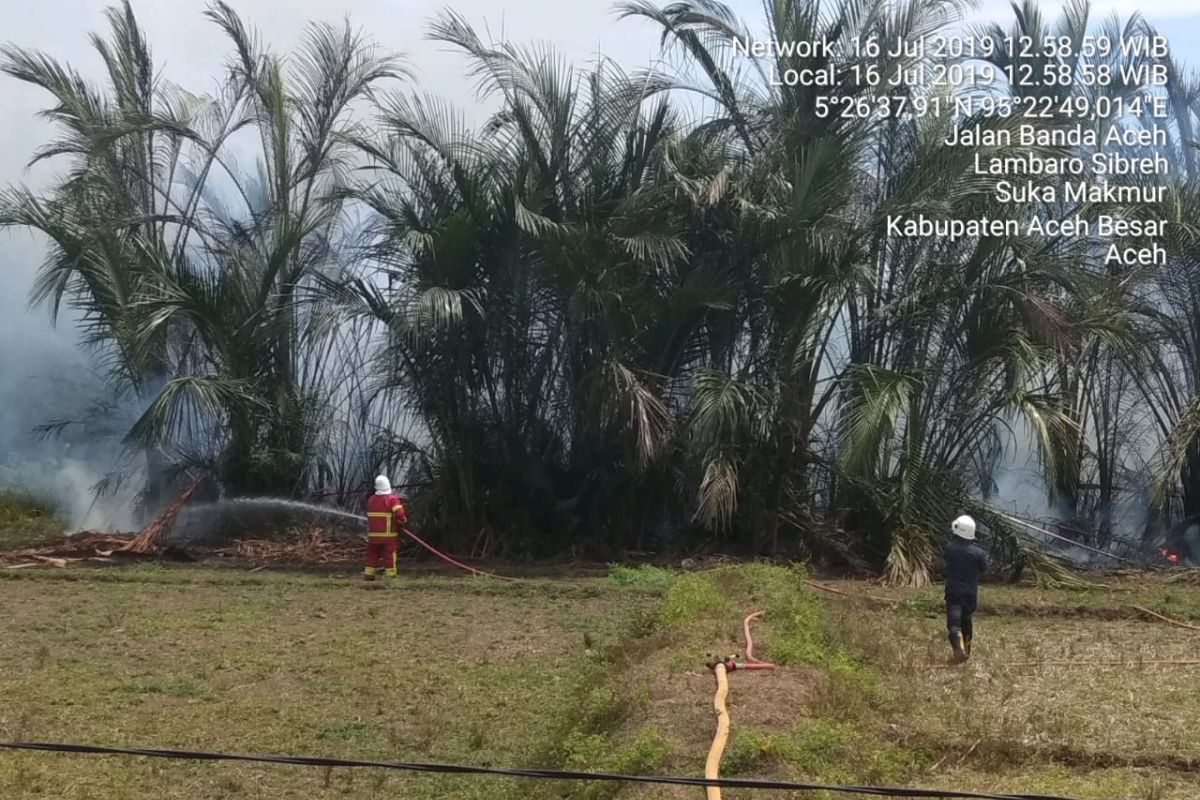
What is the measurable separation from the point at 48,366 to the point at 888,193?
42.0 feet

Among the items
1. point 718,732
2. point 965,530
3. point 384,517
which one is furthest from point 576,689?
point 384,517

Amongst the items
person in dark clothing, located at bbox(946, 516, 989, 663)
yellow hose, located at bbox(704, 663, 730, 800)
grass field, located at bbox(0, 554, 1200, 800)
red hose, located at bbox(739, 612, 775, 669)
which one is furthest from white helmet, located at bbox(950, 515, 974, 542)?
yellow hose, located at bbox(704, 663, 730, 800)

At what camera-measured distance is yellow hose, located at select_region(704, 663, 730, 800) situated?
4803 mm

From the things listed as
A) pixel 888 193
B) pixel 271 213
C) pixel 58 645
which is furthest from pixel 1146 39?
pixel 58 645

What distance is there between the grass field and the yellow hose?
0.09 m

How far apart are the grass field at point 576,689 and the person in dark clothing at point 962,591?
202 millimetres

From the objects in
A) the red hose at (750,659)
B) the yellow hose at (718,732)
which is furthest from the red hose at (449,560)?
the yellow hose at (718,732)

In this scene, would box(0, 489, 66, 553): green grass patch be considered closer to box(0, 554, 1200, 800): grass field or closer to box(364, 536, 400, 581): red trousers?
box(0, 554, 1200, 800): grass field

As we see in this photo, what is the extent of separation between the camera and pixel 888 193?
15.3 m

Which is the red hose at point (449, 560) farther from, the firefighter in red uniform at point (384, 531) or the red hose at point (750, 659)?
the red hose at point (750, 659)

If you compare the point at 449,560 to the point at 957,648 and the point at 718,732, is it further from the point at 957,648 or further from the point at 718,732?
the point at 718,732

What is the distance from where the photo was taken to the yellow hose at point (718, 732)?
4803mm

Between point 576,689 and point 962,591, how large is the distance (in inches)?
108

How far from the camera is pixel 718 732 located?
17.8 feet
